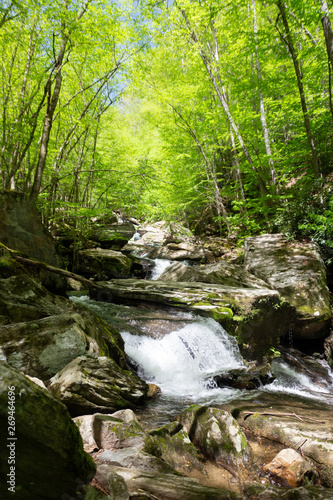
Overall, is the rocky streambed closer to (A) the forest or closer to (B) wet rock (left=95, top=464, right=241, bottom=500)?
(B) wet rock (left=95, top=464, right=241, bottom=500)

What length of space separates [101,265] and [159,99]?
9.23 meters

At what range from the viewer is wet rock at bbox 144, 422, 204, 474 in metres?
2.46

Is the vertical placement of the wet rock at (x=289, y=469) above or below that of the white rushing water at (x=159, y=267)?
below

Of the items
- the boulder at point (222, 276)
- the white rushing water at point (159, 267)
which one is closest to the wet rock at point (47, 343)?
the boulder at point (222, 276)

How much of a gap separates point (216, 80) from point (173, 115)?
2717 millimetres

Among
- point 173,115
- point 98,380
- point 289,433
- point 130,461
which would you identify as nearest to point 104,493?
point 130,461

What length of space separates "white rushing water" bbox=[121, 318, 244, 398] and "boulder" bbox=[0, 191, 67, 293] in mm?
2632

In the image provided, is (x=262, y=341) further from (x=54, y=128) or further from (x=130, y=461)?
(x=54, y=128)

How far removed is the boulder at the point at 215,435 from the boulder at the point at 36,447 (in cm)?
197

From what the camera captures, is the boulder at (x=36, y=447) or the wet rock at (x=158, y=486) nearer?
the boulder at (x=36, y=447)

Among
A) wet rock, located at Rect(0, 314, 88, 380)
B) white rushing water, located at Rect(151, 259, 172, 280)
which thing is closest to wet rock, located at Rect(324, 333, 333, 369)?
wet rock, located at Rect(0, 314, 88, 380)

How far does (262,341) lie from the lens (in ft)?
21.8

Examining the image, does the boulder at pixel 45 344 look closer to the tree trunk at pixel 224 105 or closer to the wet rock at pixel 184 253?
the wet rock at pixel 184 253

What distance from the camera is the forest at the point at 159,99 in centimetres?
695
